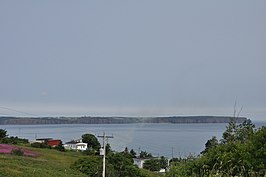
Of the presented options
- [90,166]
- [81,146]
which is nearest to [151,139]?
[81,146]

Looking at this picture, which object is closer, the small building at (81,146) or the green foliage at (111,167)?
the green foliage at (111,167)

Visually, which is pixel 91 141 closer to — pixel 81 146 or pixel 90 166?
pixel 81 146

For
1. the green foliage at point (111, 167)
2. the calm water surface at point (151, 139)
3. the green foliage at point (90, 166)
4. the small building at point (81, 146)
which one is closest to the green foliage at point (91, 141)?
the small building at point (81, 146)

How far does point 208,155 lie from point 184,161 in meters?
0.54

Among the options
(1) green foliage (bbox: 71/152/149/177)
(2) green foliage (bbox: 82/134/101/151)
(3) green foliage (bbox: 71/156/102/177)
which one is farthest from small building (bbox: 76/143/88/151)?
(3) green foliage (bbox: 71/156/102/177)

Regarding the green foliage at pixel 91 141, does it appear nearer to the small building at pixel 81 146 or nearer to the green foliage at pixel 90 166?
the small building at pixel 81 146

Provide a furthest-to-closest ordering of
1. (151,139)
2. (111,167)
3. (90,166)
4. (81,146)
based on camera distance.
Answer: (151,139), (81,146), (90,166), (111,167)

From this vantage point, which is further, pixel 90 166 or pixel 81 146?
pixel 81 146

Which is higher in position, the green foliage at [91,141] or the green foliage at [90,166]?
the green foliage at [91,141]

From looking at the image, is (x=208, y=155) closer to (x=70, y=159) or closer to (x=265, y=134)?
(x=265, y=134)

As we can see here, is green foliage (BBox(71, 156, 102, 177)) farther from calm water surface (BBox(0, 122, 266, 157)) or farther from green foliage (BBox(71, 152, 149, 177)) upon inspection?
calm water surface (BBox(0, 122, 266, 157))

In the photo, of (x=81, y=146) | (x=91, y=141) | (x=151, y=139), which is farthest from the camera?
(x=151, y=139)

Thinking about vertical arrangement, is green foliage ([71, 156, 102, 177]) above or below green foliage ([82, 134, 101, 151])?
below

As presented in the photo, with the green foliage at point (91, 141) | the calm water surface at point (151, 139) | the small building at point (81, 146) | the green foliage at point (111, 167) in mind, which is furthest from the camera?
the calm water surface at point (151, 139)
